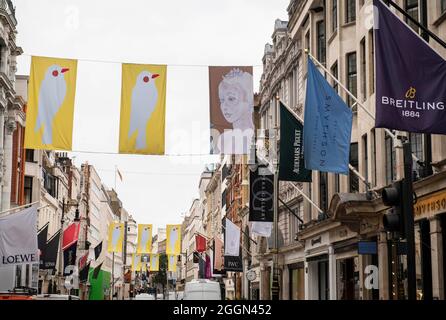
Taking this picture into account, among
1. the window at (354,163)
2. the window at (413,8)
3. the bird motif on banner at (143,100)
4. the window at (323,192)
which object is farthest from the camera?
the window at (323,192)

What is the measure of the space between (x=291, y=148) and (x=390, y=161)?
15.9 feet

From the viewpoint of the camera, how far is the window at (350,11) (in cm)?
3338

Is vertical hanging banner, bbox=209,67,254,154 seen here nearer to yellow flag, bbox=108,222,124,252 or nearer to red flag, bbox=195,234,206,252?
red flag, bbox=195,234,206,252

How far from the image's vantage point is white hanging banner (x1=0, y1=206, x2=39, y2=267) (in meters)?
27.9

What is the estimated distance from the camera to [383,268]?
27094 mm

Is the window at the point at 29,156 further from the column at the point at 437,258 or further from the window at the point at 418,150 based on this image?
the column at the point at 437,258

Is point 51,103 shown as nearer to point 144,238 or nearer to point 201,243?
point 201,243

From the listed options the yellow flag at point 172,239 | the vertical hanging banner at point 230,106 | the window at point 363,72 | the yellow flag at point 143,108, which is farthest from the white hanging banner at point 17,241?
the yellow flag at point 172,239

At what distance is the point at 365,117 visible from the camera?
100 feet

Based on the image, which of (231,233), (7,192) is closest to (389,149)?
(231,233)

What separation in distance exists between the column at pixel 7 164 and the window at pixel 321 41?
25.4 metres
